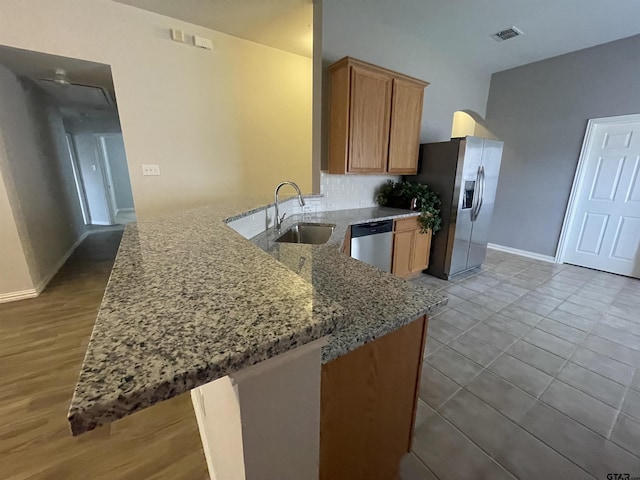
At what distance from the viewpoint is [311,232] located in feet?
8.27

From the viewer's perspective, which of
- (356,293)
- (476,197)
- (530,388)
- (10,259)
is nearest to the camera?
(356,293)

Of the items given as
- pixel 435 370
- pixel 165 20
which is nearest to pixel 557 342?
pixel 435 370

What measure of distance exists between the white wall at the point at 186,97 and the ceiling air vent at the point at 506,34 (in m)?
2.43

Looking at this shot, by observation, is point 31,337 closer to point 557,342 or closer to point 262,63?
point 262,63

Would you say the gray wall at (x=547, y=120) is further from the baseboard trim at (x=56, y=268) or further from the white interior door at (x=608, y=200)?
the baseboard trim at (x=56, y=268)

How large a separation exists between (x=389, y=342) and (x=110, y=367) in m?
0.78

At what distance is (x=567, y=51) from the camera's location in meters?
3.72

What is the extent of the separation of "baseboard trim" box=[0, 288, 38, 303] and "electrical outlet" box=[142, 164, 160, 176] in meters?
1.67

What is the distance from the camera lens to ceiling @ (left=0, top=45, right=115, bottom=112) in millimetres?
2506

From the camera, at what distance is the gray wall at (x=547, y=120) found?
3.48 m

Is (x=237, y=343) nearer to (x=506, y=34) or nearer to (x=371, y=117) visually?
(x=371, y=117)

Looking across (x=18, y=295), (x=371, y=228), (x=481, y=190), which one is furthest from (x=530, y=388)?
(x=18, y=295)

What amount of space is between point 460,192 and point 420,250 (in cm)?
84

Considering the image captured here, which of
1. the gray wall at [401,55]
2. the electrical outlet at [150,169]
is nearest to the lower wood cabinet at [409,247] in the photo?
the gray wall at [401,55]
